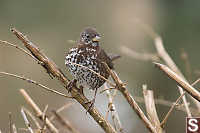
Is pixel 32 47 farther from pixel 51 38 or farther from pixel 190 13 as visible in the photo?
pixel 51 38

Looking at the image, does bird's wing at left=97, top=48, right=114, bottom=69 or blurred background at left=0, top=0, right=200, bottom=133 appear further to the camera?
blurred background at left=0, top=0, right=200, bottom=133

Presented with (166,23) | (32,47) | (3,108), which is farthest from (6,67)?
(32,47)

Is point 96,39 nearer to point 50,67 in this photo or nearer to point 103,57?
point 103,57

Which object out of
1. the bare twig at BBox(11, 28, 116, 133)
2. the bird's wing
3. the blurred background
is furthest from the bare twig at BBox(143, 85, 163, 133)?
the blurred background

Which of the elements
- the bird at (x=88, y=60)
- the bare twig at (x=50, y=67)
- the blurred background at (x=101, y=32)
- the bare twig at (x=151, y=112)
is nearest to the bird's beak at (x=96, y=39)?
the bird at (x=88, y=60)

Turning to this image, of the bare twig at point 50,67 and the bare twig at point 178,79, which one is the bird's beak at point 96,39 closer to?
the bare twig at point 50,67

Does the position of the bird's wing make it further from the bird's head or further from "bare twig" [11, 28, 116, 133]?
"bare twig" [11, 28, 116, 133]
